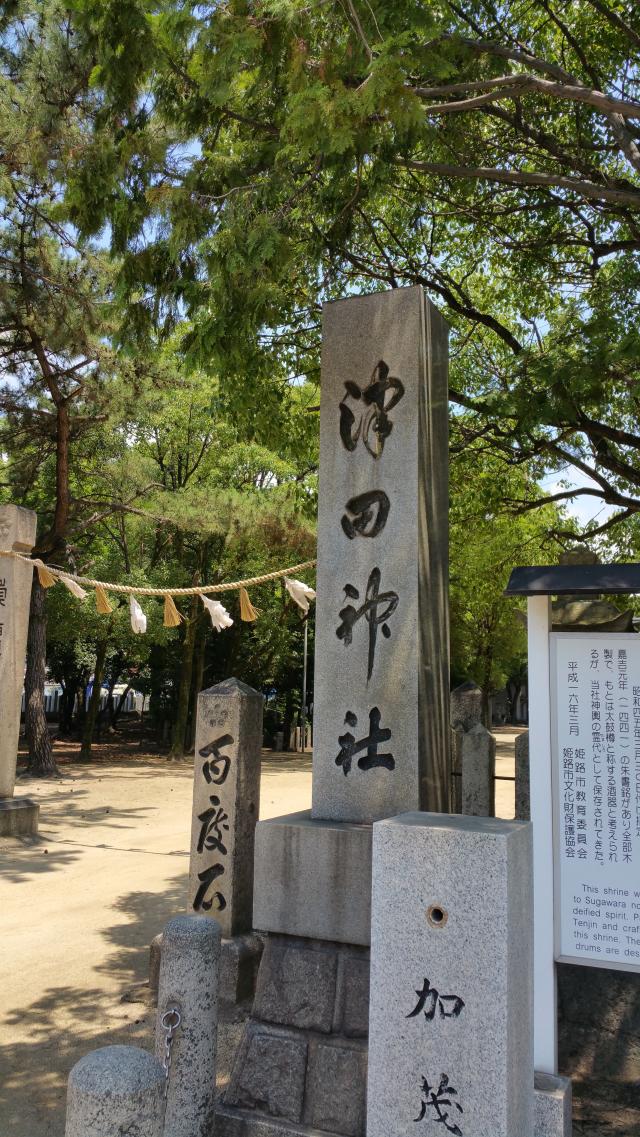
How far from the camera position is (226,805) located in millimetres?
6133

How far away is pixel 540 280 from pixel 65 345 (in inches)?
306

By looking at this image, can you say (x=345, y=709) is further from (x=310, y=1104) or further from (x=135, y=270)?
(x=135, y=270)

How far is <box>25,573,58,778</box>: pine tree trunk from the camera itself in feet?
51.4

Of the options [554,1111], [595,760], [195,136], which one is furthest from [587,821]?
[195,136]

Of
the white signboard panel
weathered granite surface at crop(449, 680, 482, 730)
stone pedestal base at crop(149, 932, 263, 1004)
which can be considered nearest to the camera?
the white signboard panel

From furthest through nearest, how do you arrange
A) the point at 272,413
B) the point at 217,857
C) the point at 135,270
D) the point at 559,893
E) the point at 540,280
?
the point at 540,280, the point at 272,413, the point at 217,857, the point at 135,270, the point at 559,893

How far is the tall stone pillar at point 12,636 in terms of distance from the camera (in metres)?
10.5

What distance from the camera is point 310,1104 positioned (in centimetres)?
351

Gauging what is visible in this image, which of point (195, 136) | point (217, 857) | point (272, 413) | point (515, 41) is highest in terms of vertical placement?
point (515, 41)

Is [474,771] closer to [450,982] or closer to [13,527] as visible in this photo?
[13,527]

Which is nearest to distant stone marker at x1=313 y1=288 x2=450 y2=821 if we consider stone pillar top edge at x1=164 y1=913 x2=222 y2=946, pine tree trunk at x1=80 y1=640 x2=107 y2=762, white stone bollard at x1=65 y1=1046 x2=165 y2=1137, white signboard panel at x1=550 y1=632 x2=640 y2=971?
white signboard panel at x1=550 y1=632 x2=640 y2=971

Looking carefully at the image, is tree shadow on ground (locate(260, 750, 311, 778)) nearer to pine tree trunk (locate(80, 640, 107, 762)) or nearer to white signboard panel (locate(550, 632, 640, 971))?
pine tree trunk (locate(80, 640, 107, 762))

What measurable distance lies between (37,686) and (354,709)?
42.5 feet

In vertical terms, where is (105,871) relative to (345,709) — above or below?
below
